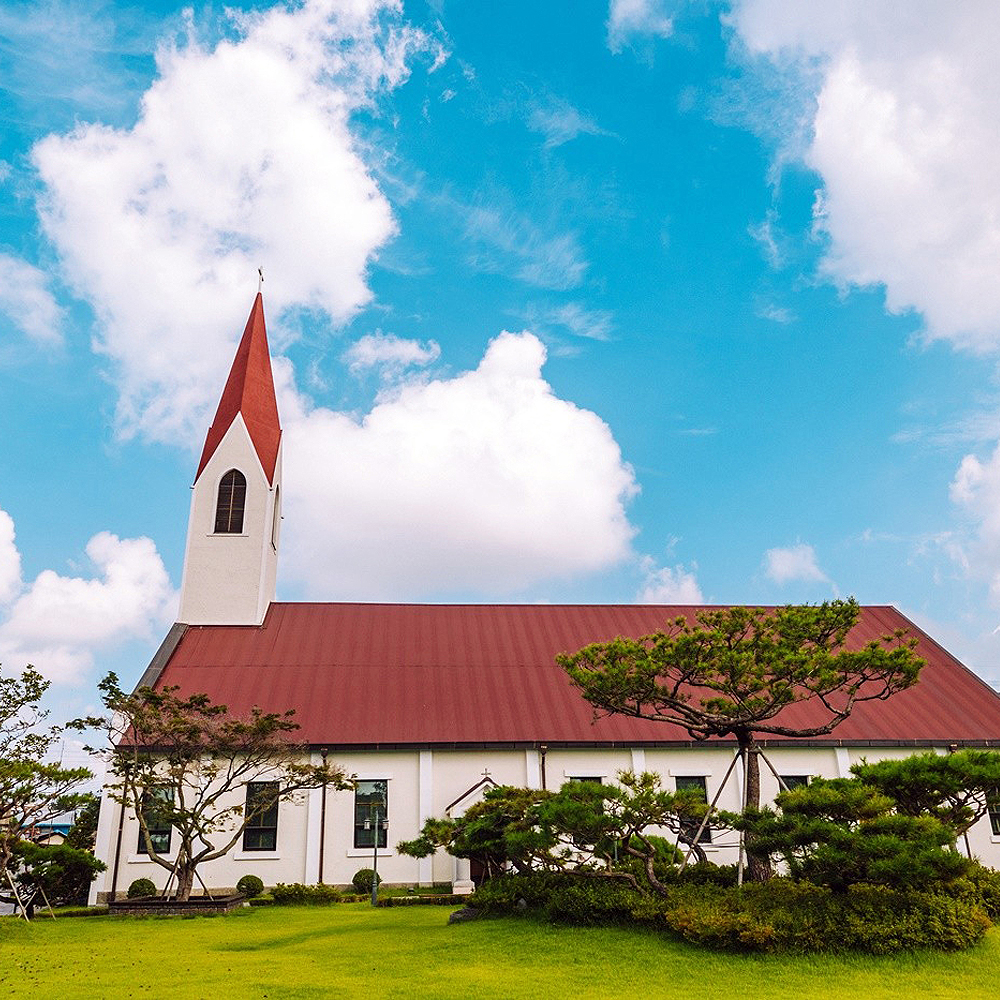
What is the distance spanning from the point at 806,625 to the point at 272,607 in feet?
65.5

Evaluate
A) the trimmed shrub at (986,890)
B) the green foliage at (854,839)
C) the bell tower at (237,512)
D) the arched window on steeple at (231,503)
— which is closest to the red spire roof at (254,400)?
the bell tower at (237,512)

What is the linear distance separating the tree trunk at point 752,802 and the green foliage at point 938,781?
1.73m

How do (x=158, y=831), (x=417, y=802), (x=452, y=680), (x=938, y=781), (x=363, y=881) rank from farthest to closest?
(x=452, y=680), (x=417, y=802), (x=158, y=831), (x=363, y=881), (x=938, y=781)

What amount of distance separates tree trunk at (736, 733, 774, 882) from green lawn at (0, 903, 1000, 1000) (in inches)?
106

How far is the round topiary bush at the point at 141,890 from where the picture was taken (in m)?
22.4

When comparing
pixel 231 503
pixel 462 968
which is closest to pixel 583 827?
pixel 462 968

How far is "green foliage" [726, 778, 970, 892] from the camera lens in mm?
11875

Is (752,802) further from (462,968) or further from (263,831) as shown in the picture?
(263,831)

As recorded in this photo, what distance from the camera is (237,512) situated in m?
30.1

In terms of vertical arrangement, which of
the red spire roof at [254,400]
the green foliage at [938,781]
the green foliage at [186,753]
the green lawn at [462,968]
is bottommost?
the green lawn at [462,968]

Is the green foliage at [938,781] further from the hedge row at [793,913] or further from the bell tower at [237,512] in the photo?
the bell tower at [237,512]

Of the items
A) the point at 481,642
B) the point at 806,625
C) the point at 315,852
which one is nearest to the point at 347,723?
the point at 315,852

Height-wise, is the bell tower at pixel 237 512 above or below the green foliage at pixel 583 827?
above

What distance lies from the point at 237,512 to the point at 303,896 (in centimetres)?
1322
